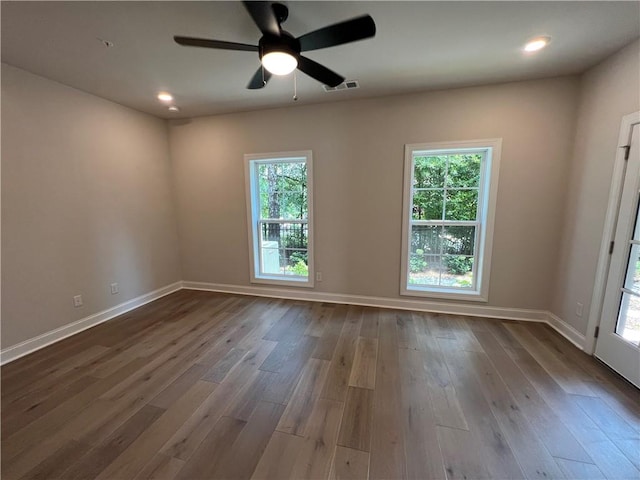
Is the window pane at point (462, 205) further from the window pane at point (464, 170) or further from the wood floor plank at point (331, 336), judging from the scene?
the wood floor plank at point (331, 336)

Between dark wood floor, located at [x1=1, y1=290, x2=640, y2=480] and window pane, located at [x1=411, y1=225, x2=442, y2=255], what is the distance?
1000mm

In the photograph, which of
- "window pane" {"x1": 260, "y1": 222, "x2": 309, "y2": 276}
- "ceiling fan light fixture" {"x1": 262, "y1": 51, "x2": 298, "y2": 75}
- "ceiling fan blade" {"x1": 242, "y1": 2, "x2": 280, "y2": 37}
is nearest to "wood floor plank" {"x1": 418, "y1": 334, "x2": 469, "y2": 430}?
"window pane" {"x1": 260, "y1": 222, "x2": 309, "y2": 276}

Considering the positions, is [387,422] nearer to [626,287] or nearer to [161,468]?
[161,468]

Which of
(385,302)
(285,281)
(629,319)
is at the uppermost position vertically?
(629,319)

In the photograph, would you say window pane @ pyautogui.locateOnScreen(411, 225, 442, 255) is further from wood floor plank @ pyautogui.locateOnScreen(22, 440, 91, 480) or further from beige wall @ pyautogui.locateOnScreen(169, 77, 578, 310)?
wood floor plank @ pyautogui.locateOnScreen(22, 440, 91, 480)

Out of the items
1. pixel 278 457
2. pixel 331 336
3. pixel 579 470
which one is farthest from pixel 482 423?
pixel 331 336

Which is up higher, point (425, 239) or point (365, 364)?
point (425, 239)

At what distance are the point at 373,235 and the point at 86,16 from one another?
3.16 metres

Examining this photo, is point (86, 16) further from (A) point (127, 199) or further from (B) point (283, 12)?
(A) point (127, 199)

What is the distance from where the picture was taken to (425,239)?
336cm

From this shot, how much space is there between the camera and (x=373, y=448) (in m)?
1.50

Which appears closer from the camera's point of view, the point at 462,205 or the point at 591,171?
the point at 591,171

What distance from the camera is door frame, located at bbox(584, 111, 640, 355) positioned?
2.12 meters

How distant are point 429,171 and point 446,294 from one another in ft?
5.10
